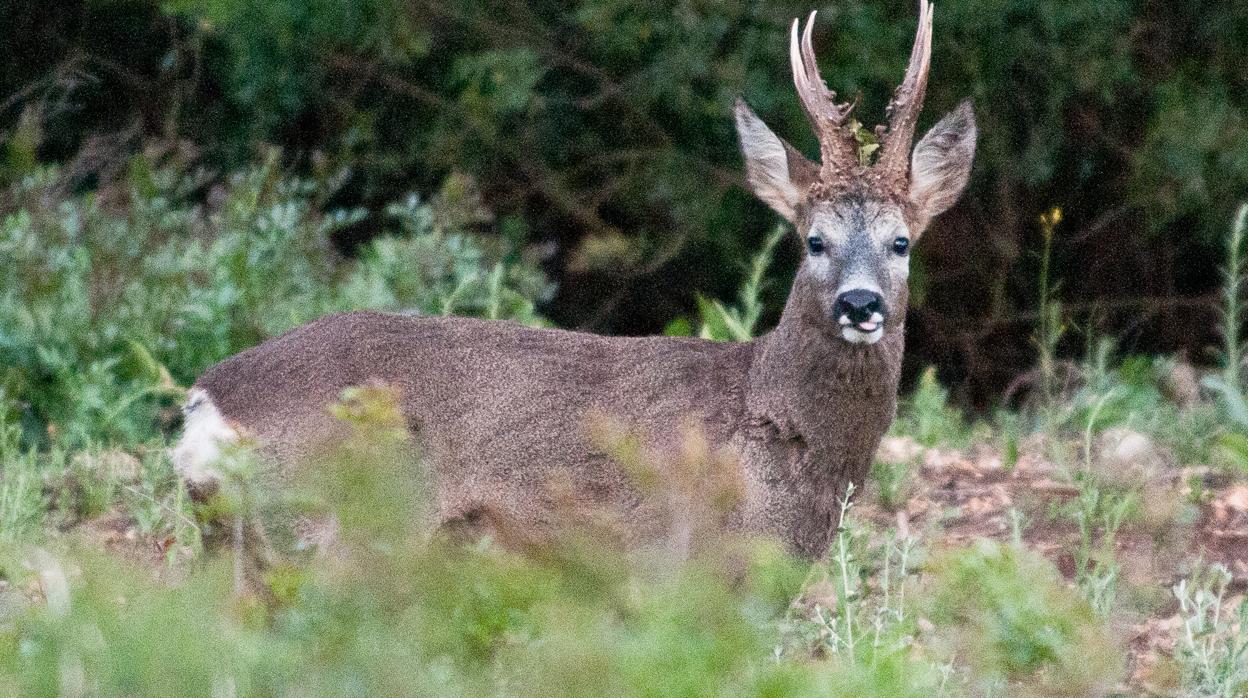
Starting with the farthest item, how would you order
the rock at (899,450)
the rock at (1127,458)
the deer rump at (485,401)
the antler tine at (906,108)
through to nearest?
1. the rock at (899,450)
2. the rock at (1127,458)
3. the antler tine at (906,108)
4. the deer rump at (485,401)

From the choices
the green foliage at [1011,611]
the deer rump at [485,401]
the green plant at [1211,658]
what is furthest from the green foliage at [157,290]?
the green foliage at [1011,611]

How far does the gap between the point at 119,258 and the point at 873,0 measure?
3.87 m

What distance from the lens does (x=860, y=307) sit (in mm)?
4863

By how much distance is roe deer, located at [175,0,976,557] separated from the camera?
4832 millimetres

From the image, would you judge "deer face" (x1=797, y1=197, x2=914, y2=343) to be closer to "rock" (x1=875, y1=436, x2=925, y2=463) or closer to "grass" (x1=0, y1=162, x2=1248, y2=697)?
"grass" (x1=0, y1=162, x2=1248, y2=697)

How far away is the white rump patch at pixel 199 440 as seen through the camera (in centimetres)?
467

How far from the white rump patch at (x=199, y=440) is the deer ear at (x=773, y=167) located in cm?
166

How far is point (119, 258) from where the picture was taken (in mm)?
8594

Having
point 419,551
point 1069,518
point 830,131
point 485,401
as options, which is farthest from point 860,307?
point 419,551

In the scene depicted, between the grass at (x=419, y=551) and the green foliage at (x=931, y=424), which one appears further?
the green foliage at (x=931, y=424)

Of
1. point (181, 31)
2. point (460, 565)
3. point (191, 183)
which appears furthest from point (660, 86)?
point (460, 565)

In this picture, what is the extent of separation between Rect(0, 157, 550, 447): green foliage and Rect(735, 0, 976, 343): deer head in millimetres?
2054

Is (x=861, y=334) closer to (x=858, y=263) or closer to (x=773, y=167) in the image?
(x=858, y=263)

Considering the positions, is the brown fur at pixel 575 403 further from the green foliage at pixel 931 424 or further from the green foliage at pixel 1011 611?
the green foliage at pixel 931 424
